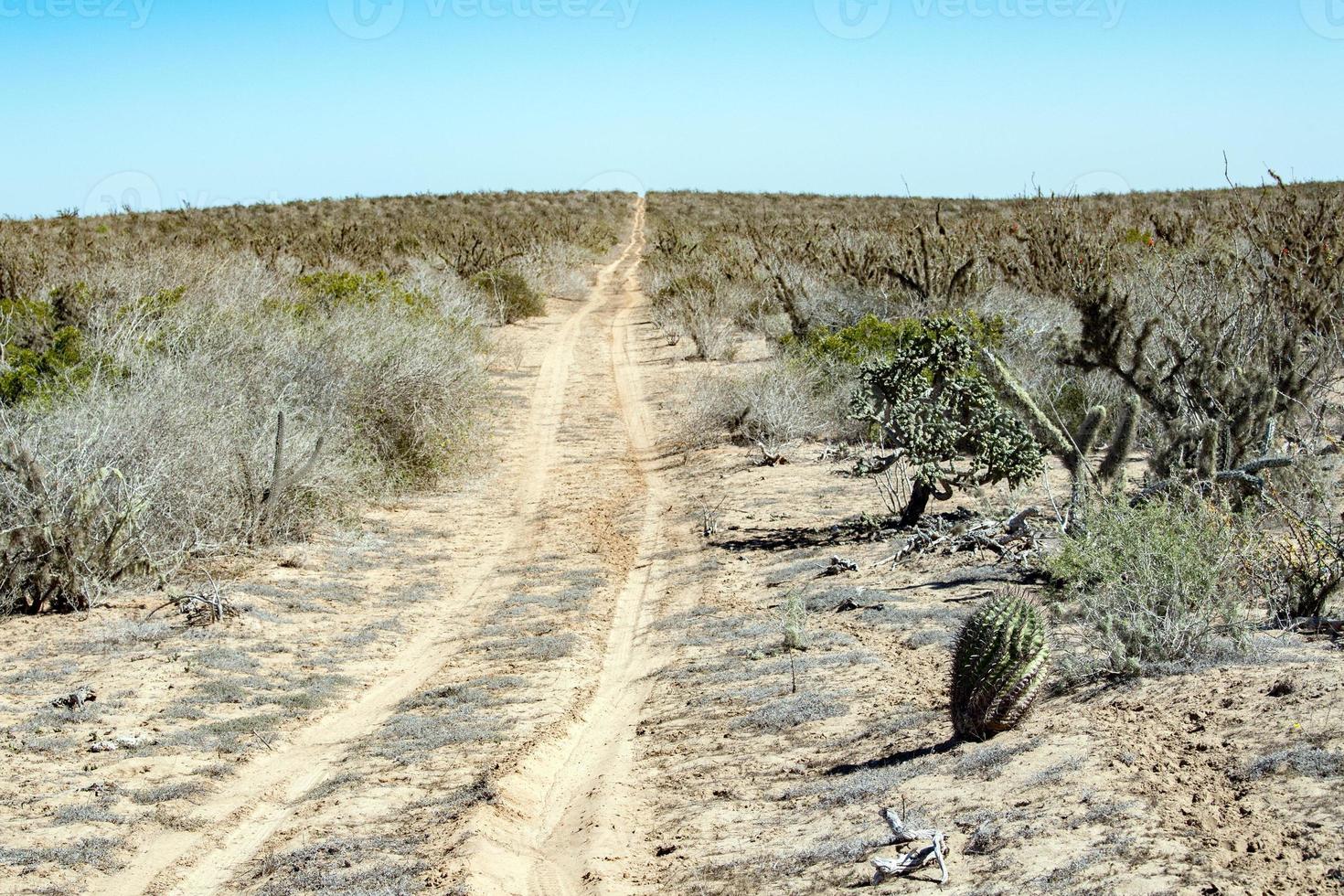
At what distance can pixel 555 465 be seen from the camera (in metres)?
12.6

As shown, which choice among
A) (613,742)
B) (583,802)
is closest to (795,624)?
(613,742)

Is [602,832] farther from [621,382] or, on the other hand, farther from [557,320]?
[557,320]

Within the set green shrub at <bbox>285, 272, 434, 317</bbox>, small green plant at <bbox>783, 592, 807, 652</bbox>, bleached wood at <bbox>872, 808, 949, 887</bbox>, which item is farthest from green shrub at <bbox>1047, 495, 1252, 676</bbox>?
green shrub at <bbox>285, 272, 434, 317</bbox>

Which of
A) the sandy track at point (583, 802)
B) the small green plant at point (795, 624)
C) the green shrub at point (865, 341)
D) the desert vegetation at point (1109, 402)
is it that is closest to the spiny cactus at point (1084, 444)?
the desert vegetation at point (1109, 402)

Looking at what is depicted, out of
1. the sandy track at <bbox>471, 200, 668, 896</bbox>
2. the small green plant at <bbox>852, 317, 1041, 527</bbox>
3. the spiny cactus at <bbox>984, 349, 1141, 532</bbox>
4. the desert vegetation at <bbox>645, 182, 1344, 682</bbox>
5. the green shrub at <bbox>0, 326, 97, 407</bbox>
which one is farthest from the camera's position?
the green shrub at <bbox>0, 326, 97, 407</bbox>

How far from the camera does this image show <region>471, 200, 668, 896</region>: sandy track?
4.44 metres

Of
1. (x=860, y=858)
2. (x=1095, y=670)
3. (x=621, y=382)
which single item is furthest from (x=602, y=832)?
(x=621, y=382)

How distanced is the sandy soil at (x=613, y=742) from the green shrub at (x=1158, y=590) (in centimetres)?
23

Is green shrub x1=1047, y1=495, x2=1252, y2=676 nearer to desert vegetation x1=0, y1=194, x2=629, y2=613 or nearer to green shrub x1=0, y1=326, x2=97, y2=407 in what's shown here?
desert vegetation x1=0, y1=194, x2=629, y2=613

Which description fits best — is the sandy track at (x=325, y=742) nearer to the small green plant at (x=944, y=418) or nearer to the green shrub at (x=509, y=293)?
the small green plant at (x=944, y=418)

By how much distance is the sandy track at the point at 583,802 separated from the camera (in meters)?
4.44

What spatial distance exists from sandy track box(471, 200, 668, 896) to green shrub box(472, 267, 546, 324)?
15783 mm

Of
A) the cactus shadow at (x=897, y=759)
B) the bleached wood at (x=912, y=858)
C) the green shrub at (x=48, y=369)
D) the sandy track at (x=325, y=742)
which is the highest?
the green shrub at (x=48, y=369)

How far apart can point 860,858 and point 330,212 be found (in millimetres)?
48443
